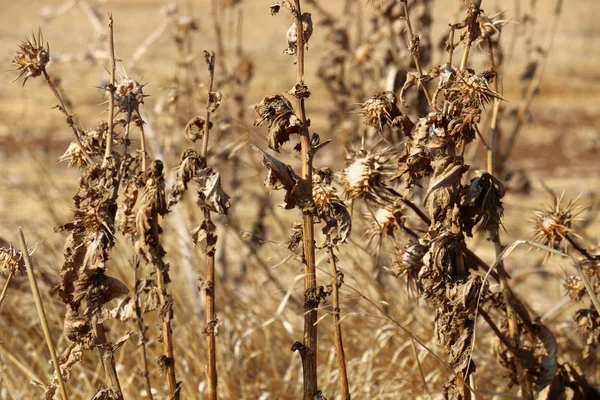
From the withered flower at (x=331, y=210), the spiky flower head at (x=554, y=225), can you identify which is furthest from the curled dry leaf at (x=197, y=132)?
the spiky flower head at (x=554, y=225)

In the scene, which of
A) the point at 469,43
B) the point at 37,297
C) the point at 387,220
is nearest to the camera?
the point at 37,297

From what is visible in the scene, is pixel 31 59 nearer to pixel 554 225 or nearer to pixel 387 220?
pixel 387 220

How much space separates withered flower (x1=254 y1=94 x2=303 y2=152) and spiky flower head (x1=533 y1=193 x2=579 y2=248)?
58cm

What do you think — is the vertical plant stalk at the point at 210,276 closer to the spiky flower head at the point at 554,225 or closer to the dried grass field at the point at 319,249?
the dried grass field at the point at 319,249

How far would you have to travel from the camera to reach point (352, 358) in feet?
8.71

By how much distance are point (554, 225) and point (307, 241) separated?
53 centimetres

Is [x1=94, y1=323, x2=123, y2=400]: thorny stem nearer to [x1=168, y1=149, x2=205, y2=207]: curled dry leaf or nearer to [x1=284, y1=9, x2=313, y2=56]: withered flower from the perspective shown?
[x1=168, y1=149, x2=205, y2=207]: curled dry leaf

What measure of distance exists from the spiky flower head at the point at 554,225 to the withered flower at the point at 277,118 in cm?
58

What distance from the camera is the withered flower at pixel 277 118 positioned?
1268 mm

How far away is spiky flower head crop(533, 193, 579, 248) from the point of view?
5.10 feet

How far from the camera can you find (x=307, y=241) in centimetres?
134

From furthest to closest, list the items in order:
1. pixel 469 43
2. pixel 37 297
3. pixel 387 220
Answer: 1. pixel 387 220
2. pixel 469 43
3. pixel 37 297

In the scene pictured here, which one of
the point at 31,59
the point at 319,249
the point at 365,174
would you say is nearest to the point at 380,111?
the point at 365,174

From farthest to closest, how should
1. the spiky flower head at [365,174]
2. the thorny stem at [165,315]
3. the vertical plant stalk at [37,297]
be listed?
Answer: the spiky flower head at [365,174]
the thorny stem at [165,315]
the vertical plant stalk at [37,297]
